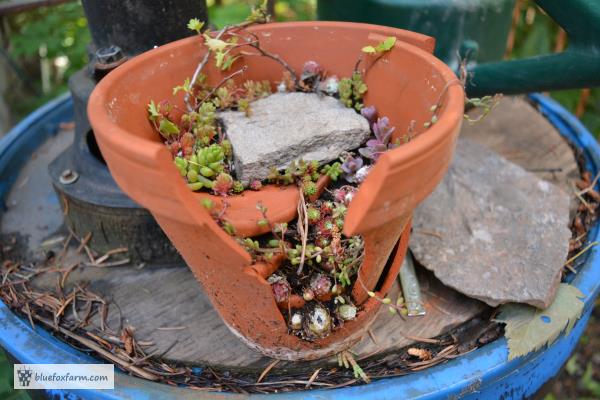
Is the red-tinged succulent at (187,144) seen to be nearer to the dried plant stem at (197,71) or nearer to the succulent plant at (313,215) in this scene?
the dried plant stem at (197,71)

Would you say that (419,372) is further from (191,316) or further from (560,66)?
(560,66)

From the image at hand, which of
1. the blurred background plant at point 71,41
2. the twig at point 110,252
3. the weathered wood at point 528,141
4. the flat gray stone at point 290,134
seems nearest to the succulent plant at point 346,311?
the flat gray stone at point 290,134

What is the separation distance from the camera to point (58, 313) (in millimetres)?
911

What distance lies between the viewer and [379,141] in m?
0.80

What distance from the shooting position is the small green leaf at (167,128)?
804 mm

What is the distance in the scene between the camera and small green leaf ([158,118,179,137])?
2.64ft

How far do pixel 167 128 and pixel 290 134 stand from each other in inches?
7.8

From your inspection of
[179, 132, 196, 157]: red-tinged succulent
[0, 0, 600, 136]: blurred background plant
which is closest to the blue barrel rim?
[179, 132, 196, 157]: red-tinged succulent

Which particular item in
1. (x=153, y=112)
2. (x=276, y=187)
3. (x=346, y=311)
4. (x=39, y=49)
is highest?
(x=153, y=112)

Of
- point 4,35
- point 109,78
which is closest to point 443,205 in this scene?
point 109,78

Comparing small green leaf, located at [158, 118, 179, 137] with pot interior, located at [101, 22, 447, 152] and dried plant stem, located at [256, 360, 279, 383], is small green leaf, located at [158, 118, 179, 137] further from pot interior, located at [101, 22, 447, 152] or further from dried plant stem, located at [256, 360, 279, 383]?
dried plant stem, located at [256, 360, 279, 383]

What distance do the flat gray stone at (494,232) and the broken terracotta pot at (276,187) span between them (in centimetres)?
18

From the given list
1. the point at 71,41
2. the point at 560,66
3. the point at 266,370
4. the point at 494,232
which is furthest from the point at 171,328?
the point at 71,41

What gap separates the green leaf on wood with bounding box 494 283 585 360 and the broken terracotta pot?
22 cm
